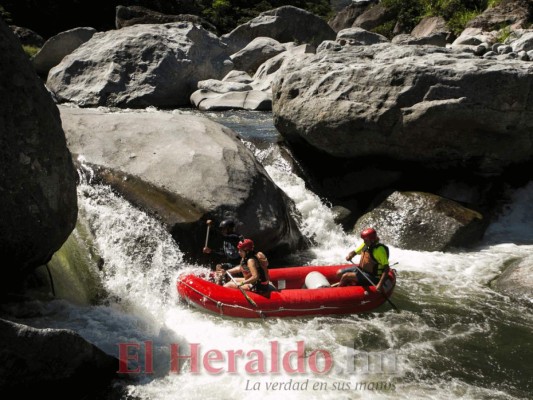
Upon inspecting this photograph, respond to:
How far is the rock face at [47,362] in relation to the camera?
4.21 m

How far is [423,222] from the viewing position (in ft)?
32.1

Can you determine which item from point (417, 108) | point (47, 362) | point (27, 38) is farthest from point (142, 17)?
point (47, 362)

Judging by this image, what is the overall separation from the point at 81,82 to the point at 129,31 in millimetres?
3269

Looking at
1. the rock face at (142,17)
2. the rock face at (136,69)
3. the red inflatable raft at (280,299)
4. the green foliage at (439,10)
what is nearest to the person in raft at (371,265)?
the red inflatable raft at (280,299)

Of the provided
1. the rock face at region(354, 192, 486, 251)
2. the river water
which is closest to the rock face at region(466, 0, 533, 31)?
the rock face at region(354, 192, 486, 251)

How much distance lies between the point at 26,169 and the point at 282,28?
23737 millimetres

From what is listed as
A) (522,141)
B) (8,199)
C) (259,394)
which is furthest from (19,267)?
(522,141)

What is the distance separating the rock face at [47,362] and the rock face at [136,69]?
13712 millimetres

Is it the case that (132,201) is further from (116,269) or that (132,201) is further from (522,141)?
(522,141)

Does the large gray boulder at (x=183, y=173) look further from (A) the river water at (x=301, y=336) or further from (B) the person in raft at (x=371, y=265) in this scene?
(B) the person in raft at (x=371, y=265)

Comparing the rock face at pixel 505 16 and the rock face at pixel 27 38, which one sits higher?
the rock face at pixel 505 16

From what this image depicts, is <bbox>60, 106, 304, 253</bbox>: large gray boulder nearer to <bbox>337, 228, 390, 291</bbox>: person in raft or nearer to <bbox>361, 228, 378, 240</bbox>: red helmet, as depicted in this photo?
<bbox>337, 228, 390, 291</bbox>: person in raft

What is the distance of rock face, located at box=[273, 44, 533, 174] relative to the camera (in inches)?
377

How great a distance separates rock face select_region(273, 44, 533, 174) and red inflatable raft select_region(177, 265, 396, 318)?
376 centimetres
